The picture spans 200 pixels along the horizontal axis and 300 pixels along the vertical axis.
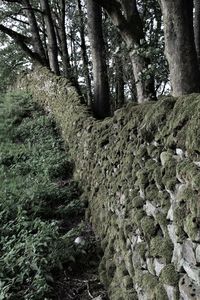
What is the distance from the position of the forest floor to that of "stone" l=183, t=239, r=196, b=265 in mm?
2035

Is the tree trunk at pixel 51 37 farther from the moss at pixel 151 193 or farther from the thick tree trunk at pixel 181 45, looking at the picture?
the moss at pixel 151 193

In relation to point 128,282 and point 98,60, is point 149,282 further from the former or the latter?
point 98,60

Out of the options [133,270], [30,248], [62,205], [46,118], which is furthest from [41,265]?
[46,118]

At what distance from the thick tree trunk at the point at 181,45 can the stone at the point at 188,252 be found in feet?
8.56

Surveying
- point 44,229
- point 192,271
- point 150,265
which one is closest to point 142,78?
point 44,229

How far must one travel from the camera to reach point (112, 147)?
5.24 meters

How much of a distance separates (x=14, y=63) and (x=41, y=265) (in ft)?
67.3

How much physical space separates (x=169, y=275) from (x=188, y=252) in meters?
0.38

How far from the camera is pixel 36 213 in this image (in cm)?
641

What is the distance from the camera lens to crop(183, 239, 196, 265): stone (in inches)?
95.6

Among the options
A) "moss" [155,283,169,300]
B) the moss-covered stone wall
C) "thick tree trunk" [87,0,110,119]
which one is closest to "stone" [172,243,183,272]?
the moss-covered stone wall

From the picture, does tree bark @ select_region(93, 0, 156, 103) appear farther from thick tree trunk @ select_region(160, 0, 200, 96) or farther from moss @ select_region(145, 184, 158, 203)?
moss @ select_region(145, 184, 158, 203)

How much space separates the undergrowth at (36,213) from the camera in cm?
465

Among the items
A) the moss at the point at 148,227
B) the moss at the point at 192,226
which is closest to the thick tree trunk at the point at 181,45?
the moss at the point at 148,227
